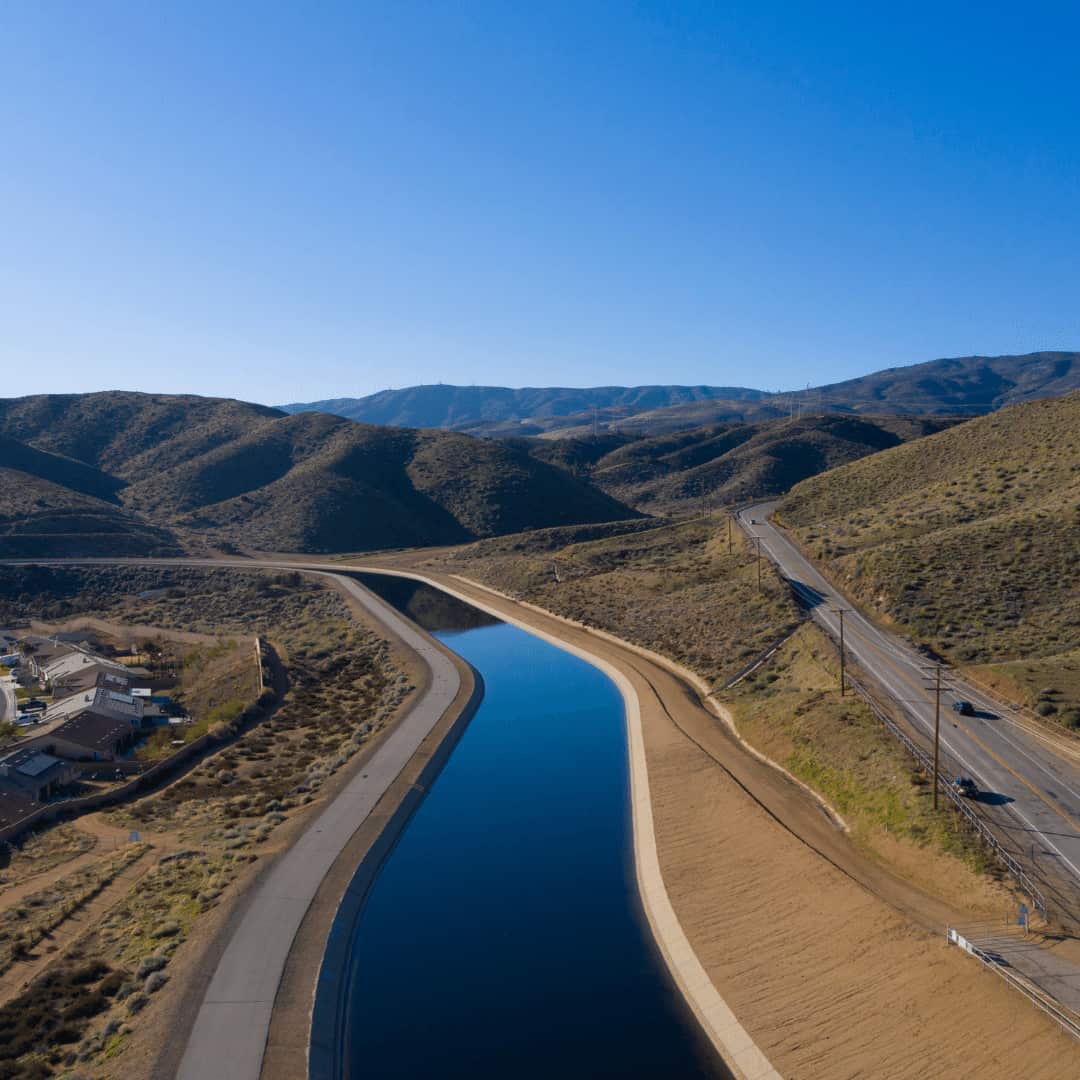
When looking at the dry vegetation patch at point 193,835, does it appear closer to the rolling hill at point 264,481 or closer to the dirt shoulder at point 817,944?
the dirt shoulder at point 817,944

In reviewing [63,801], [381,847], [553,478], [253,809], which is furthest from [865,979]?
[553,478]

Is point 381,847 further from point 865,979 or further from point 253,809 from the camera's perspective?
point 865,979

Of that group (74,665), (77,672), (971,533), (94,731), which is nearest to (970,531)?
(971,533)

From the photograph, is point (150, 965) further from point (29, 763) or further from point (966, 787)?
point (966, 787)

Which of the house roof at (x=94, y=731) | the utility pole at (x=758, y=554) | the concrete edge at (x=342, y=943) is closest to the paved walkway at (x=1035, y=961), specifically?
the concrete edge at (x=342, y=943)

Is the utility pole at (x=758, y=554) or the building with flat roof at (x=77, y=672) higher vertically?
the utility pole at (x=758, y=554)

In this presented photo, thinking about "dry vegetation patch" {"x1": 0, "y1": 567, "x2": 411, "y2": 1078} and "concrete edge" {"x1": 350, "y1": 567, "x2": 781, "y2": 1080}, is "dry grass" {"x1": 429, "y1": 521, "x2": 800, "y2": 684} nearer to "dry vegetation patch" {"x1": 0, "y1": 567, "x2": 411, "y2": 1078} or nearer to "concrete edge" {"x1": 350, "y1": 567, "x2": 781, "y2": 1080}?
"concrete edge" {"x1": 350, "y1": 567, "x2": 781, "y2": 1080}
